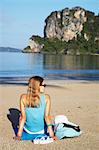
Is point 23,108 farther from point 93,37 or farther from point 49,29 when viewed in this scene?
point 49,29

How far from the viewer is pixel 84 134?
281 inches

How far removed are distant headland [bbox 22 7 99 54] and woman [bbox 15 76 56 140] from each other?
12924 centimetres

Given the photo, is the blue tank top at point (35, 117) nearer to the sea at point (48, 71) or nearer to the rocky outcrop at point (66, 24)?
the sea at point (48, 71)

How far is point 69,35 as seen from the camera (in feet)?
532

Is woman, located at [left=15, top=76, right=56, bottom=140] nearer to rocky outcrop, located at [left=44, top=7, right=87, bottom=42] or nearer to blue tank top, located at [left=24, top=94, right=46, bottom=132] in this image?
blue tank top, located at [left=24, top=94, right=46, bottom=132]

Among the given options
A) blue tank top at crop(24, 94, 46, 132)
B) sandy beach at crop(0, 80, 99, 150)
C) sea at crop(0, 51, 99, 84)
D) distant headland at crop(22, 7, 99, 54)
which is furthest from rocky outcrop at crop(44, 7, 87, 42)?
blue tank top at crop(24, 94, 46, 132)

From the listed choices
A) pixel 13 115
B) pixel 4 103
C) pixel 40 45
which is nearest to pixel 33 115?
pixel 13 115

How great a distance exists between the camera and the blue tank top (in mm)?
6587

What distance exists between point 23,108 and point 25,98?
0.54 feet

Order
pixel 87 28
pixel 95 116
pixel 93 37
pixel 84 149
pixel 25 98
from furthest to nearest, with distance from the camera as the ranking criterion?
pixel 87 28 < pixel 93 37 < pixel 95 116 < pixel 25 98 < pixel 84 149

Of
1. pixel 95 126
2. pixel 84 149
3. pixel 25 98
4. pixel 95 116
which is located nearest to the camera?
pixel 84 149

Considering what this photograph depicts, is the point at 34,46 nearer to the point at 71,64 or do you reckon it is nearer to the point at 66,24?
the point at 66,24

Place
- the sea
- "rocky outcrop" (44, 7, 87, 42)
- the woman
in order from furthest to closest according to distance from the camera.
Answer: "rocky outcrop" (44, 7, 87, 42) → the sea → the woman

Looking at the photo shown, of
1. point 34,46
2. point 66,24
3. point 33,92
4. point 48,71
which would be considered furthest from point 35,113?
point 66,24
